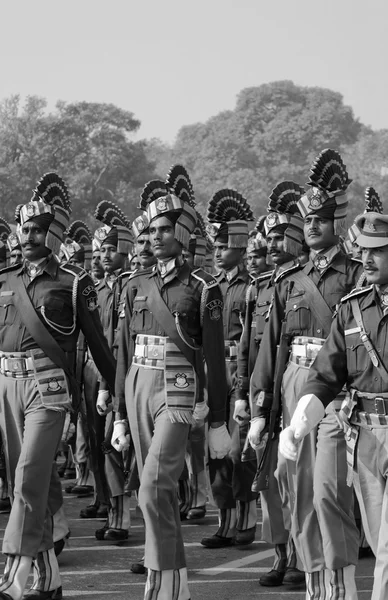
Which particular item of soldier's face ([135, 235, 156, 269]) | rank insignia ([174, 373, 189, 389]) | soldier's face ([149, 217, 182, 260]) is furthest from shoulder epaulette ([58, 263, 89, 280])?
soldier's face ([135, 235, 156, 269])

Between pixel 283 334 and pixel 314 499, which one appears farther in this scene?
pixel 283 334

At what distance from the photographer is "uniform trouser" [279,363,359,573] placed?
6.38 meters

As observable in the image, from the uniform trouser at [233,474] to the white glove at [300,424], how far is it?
317cm

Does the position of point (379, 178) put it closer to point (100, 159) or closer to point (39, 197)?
point (100, 159)

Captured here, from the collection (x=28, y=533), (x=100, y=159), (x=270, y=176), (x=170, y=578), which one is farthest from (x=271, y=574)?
(x=270, y=176)

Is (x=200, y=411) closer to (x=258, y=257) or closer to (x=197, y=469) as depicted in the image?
(x=197, y=469)

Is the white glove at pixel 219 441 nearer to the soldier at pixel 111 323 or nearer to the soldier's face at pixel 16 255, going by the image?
the soldier at pixel 111 323

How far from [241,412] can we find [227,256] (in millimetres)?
1898

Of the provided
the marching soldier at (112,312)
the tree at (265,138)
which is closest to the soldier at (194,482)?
the marching soldier at (112,312)

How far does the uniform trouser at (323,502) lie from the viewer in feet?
20.9

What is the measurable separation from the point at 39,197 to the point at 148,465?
239 cm

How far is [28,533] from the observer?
6789 mm

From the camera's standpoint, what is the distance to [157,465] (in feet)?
21.6

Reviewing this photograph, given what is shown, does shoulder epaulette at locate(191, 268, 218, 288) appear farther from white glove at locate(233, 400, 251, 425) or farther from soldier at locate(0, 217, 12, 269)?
soldier at locate(0, 217, 12, 269)
